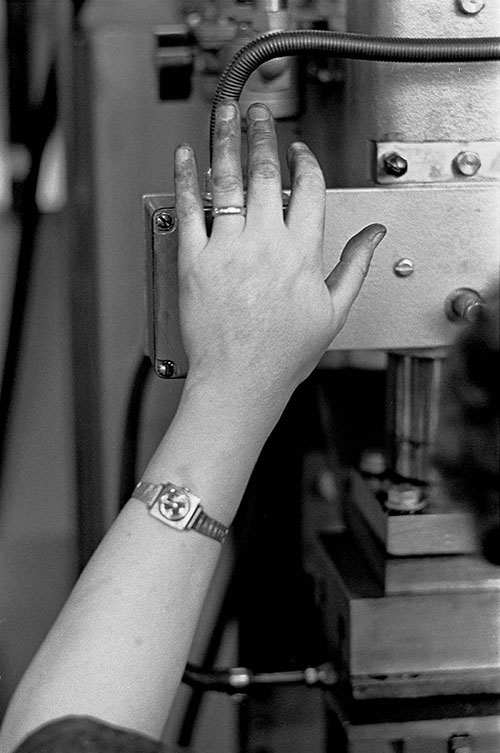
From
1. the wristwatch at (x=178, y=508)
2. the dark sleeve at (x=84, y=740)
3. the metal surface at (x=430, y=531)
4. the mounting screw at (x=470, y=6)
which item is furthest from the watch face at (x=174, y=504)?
the mounting screw at (x=470, y=6)

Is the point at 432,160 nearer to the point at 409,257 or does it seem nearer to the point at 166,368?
the point at 409,257

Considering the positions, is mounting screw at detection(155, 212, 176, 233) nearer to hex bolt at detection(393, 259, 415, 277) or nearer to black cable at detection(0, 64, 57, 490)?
hex bolt at detection(393, 259, 415, 277)

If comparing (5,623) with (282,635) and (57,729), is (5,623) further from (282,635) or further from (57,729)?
(57,729)

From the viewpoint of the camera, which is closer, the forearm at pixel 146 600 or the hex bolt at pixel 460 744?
the forearm at pixel 146 600

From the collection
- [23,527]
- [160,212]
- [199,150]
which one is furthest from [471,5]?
[23,527]

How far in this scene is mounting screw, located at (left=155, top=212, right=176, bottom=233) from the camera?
1.89 feet

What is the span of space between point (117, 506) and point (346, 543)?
27 centimetres

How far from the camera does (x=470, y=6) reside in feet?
1.97

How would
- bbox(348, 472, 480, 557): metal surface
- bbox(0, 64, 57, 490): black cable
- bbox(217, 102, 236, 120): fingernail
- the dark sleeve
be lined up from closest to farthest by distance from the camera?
1. the dark sleeve
2. bbox(217, 102, 236, 120): fingernail
3. bbox(348, 472, 480, 557): metal surface
4. bbox(0, 64, 57, 490): black cable

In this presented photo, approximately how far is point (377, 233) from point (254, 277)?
0.09m

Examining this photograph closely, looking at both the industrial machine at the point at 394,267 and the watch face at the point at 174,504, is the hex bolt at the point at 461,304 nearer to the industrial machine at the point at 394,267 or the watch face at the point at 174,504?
the industrial machine at the point at 394,267

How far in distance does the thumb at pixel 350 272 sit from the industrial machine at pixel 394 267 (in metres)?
0.03

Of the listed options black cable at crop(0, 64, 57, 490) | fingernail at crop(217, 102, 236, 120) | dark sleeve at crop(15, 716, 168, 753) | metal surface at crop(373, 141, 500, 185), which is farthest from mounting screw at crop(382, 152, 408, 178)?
black cable at crop(0, 64, 57, 490)

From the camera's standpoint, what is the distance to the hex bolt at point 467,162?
62cm
